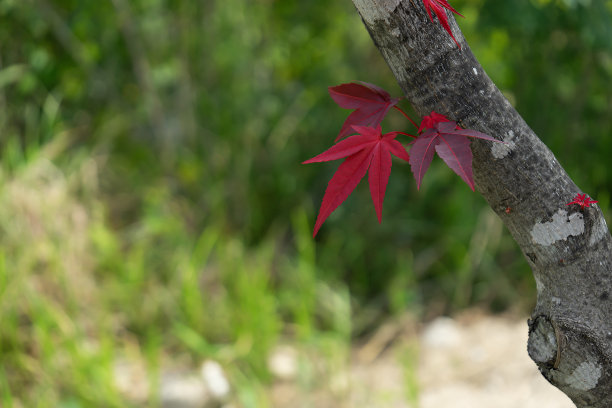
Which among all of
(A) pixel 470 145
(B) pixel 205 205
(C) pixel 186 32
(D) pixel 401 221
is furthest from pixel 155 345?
(A) pixel 470 145

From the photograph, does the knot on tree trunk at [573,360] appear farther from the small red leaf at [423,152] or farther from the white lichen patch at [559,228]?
the small red leaf at [423,152]

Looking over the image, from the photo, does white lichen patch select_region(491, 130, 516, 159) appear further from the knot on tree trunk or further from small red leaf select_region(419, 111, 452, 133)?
the knot on tree trunk

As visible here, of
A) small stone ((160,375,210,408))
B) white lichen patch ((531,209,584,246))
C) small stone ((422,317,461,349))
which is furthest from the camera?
small stone ((422,317,461,349))

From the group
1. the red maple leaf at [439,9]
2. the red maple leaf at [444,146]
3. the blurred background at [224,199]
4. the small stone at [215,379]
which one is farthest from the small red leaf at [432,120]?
the small stone at [215,379]

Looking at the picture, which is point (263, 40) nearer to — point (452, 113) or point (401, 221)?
point (401, 221)

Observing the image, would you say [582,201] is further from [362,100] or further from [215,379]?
[215,379]

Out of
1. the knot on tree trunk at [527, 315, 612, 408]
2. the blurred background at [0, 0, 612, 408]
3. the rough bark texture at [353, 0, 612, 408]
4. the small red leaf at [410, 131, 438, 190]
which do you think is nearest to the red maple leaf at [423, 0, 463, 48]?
the rough bark texture at [353, 0, 612, 408]
